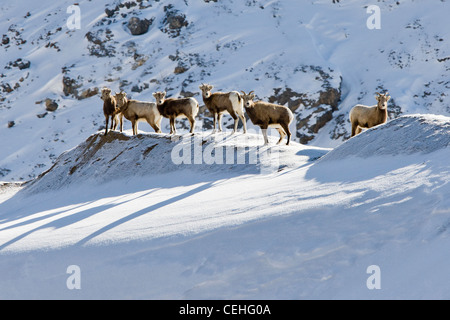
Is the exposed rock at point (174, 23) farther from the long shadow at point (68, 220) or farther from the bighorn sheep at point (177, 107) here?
the long shadow at point (68, 220)

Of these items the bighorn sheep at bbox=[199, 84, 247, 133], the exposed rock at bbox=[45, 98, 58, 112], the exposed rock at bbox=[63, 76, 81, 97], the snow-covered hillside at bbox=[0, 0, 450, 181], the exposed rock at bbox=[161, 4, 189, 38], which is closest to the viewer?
the bighorn sheep at bbox=[199, 84, 247, 133]

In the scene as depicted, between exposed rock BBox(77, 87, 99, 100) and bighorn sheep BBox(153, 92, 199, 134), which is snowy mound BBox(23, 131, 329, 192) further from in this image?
exposed rock BBox(77, 87, 99, 100)

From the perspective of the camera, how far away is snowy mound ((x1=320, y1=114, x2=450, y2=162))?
11672 millimetres

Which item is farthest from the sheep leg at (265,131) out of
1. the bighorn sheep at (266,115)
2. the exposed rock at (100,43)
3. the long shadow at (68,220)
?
the exposed rock at (100,43)

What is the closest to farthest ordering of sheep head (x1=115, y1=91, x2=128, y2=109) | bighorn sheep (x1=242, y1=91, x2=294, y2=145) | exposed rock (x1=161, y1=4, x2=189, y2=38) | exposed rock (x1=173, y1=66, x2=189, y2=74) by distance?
bighorn sheep (x1=242, y1=91, x2=294, y2=145)
sheep head (x1=115, y1=91, x2=128, y2=109)
exposed rock (x1=173, y1=66, x2=189, y2=74)
exposed rock (x1=161, y1=4, x2=189, y2=38)

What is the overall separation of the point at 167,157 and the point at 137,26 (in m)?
39.3

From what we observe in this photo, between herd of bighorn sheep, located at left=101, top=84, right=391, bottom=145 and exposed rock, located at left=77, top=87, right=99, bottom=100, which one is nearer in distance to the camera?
herd of bighorn sheep, located at left=101, top=84, right=391, bottom=145

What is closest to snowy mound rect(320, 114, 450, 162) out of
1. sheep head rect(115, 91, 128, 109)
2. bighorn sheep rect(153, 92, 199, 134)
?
bighorn sheep rect(153, 92, 199, 134)

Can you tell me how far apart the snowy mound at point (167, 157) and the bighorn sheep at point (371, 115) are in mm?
2379

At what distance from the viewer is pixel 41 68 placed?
51500mm

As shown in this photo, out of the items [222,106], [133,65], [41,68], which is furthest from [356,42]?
[222,106]

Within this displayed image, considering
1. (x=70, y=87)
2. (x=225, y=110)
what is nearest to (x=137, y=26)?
(x=70, y=87)

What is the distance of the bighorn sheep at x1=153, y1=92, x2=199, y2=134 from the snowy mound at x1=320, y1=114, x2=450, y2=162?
6.12m
